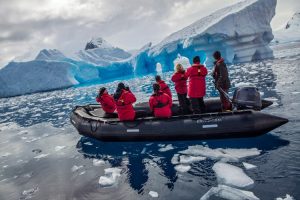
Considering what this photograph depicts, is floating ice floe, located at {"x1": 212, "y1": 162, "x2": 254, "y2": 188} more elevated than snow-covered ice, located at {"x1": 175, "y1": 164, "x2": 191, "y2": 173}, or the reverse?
floating ice floe, located at {"x1": 212, "y1": 162, "x2": 254, "y2": 188}

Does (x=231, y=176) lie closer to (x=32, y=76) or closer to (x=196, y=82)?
(x=196, y=82)

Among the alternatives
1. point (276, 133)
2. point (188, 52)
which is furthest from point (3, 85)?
point (276, 133)

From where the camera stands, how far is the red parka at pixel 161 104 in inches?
260

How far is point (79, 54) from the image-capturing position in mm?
49844

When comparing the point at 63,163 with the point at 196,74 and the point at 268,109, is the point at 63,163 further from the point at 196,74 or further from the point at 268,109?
the point at 268,109

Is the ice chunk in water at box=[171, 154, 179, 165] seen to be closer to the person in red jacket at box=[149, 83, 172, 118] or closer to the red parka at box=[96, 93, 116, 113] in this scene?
the person in red jacket at box=[149, 83, 172, 118]

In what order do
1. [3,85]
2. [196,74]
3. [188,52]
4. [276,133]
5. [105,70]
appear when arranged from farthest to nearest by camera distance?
[105,70] < [3,85] < [188,52] < [196,74] < [276,133]

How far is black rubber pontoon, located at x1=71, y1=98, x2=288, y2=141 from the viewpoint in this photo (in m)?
5.84

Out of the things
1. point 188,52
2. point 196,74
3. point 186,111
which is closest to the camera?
point 196,74

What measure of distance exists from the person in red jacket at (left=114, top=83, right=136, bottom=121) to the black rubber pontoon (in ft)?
0.69

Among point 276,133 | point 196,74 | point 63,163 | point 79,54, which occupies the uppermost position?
point 79,54

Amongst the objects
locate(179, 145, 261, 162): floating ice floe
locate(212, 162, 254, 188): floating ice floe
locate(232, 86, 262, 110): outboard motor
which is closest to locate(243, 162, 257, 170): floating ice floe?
locate(212, 162, 254, 188): floating ice floe

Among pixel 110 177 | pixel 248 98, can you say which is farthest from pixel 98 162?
pixel 248 98

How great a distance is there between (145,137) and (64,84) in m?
39.5
